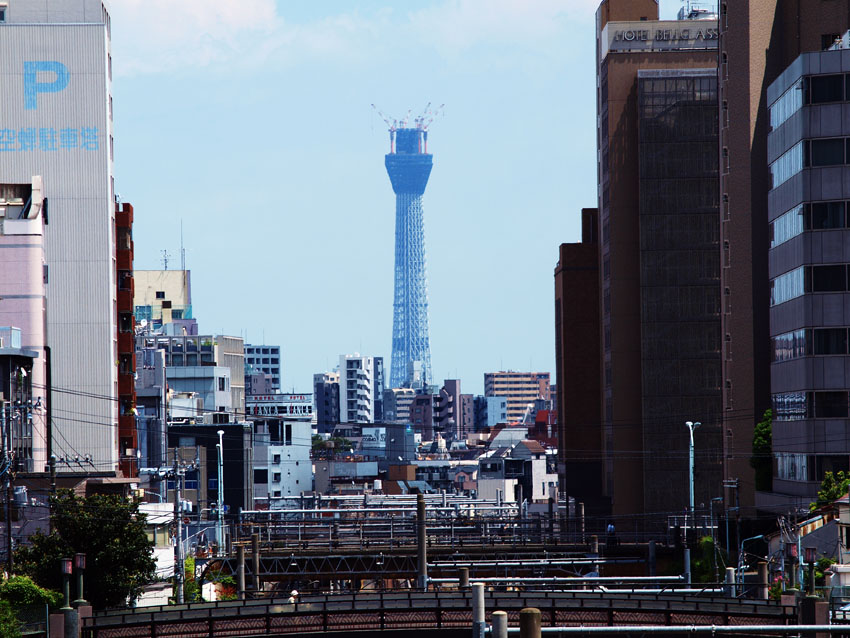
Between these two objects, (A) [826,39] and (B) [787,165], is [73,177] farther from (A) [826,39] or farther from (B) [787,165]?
(A) [826,39]

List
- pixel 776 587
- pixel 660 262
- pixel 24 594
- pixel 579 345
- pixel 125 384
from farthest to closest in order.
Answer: pixel 579 345, pixel 660 262, pixel 125 384, pixel 24 594, pixel 776 587

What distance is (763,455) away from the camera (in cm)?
10038

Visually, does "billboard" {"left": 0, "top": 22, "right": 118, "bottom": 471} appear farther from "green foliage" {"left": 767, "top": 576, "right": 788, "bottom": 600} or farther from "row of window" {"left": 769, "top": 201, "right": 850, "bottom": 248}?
"green foliage" {"left": 767, "top": 576, "right": 788, "bottom": 600}

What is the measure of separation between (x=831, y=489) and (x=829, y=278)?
17.1 meters

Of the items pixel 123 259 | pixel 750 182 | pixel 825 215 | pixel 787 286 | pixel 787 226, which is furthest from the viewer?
pixel 123 259

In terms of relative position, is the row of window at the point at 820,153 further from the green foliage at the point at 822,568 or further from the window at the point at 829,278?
the green foliage at the point at 822,568

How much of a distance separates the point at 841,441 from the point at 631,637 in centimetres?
5027

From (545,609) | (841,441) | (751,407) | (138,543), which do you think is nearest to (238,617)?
(545,609)

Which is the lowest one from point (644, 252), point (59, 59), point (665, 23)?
point (644, 252)

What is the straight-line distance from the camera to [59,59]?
117812 millimetres

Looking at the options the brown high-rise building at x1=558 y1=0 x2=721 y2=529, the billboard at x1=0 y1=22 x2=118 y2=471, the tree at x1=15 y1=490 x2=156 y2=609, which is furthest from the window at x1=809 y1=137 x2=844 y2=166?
the billboard at x1=0 y1=22 x2=118 y2=471

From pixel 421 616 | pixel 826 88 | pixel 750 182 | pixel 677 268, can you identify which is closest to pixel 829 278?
pixel 826 88

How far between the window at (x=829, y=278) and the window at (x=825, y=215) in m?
2.64

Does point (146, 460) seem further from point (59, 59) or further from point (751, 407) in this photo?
point (751, 407)
